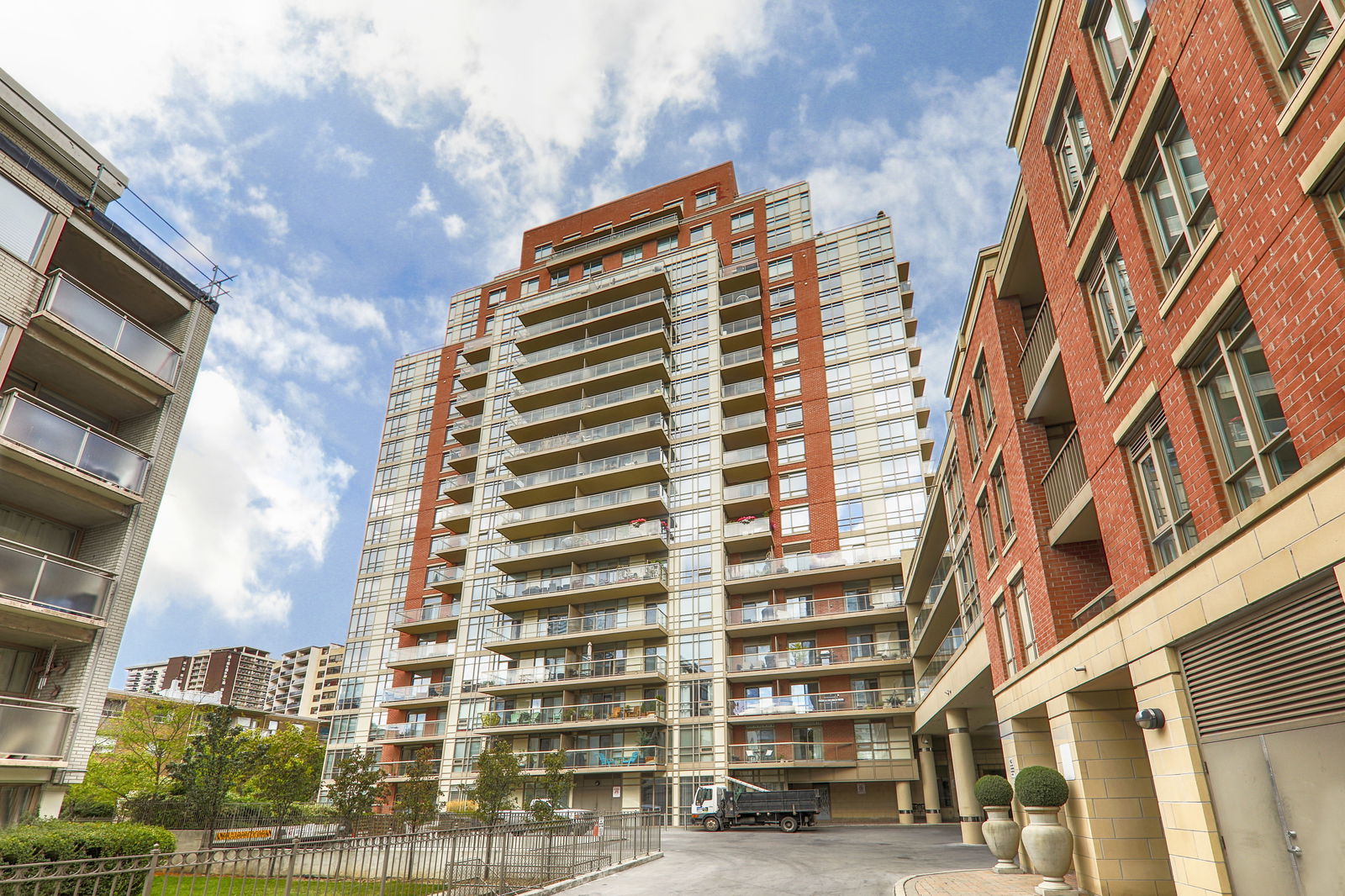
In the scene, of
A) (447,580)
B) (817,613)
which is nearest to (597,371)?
(447,580)

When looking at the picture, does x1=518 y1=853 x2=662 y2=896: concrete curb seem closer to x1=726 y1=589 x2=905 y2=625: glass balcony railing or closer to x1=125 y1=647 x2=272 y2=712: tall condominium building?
x1=726 y1=589 x2=905 y2=625: glass balcony railing

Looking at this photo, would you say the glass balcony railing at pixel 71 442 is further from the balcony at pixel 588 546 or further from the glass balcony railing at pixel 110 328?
the balcony at pixel 588 546

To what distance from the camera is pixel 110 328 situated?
57.3 feet

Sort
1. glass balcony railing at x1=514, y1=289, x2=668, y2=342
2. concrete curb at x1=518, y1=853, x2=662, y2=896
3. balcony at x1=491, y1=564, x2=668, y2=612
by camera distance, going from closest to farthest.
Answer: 1. concrete curb at x1=518, y1=853, x2=662, y2=896
2. balcony at x1=491, y1=564, x2=668, y2=612
3. glass balcony railing at x1=514, y1=289, x2=668, y2=342

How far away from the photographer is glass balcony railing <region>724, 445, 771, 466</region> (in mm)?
44116

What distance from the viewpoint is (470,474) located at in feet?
179

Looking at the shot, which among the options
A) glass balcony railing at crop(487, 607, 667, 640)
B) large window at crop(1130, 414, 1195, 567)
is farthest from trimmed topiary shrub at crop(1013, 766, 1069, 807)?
glass balcony railing at crop(487, 607, 667, 640)

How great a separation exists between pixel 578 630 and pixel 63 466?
98.2 feet

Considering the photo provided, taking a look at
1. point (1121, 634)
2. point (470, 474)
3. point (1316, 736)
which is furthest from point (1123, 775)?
point (470, 474)

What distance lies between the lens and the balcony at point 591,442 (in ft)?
153

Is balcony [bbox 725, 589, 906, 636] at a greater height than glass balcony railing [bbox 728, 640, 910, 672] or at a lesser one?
greater

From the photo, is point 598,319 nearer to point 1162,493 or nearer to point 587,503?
point 587,503

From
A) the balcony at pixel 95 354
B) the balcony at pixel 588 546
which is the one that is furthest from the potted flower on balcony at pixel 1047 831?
the balcony at pixel 588 546

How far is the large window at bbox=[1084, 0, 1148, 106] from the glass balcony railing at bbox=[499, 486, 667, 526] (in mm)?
34439
